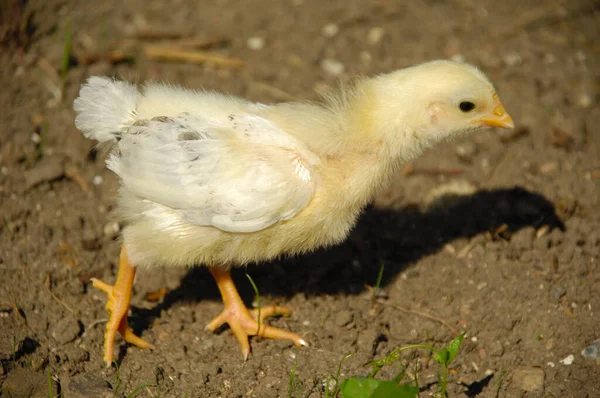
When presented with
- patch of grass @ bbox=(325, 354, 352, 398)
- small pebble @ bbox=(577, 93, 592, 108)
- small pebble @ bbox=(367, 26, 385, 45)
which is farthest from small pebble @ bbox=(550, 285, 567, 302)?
small pebble @ bbox=(367, 26, 385, 45)

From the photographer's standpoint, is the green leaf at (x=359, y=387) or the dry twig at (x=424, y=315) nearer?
the green leaf at (x=359, y=387)

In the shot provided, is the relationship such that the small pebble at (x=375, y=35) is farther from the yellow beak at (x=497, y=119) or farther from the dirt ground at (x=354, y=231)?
the yellow beak at (x=497, y=119)

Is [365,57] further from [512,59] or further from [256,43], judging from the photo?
[512,59]

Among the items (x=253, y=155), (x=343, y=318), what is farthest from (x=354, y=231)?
(x=253, y=155)

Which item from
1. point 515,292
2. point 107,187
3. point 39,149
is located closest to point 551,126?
point 515,292

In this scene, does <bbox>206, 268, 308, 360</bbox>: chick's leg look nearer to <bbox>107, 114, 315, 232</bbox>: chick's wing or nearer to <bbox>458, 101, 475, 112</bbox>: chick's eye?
<bbox>107, 114, 315, 232</bbox>: chick's wing

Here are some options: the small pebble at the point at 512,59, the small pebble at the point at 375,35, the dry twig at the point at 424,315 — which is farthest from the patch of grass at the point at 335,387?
the small pebble at the point at 512,59
